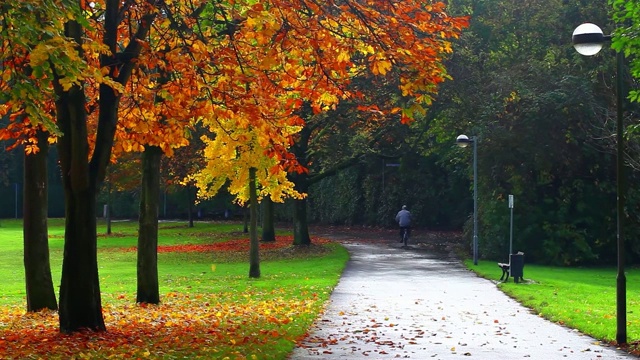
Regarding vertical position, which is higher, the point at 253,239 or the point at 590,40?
the point at 590,40

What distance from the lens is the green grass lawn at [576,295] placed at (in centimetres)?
1523

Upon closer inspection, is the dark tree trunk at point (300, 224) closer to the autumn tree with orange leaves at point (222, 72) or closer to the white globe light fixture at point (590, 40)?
the autumn tree with orange leaves at point (222, 72)

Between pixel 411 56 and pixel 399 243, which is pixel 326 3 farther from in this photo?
pixel 399 243

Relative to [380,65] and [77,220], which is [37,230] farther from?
[380,65]

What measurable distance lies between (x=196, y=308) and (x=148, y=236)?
2002 mm

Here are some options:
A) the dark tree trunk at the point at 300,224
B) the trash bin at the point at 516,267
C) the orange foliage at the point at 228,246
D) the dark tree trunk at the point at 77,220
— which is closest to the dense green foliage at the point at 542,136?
the dark tree trunk at the point at 300,224

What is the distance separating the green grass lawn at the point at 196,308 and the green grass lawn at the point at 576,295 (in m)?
4.58

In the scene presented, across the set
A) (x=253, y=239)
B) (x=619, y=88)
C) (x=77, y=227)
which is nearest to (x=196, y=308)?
(x=77, y=227)

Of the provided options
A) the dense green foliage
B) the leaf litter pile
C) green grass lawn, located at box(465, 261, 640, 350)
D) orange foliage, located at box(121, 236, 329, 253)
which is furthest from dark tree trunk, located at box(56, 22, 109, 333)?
orange foliage, located at box(121, 236, 329, 253)

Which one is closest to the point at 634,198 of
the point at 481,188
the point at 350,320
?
the point at 481,188

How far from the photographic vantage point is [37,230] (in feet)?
54.2

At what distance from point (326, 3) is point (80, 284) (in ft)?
17.8

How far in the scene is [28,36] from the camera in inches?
352

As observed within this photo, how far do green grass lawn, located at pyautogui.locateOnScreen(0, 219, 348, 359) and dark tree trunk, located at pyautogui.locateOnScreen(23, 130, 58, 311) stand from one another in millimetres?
583
